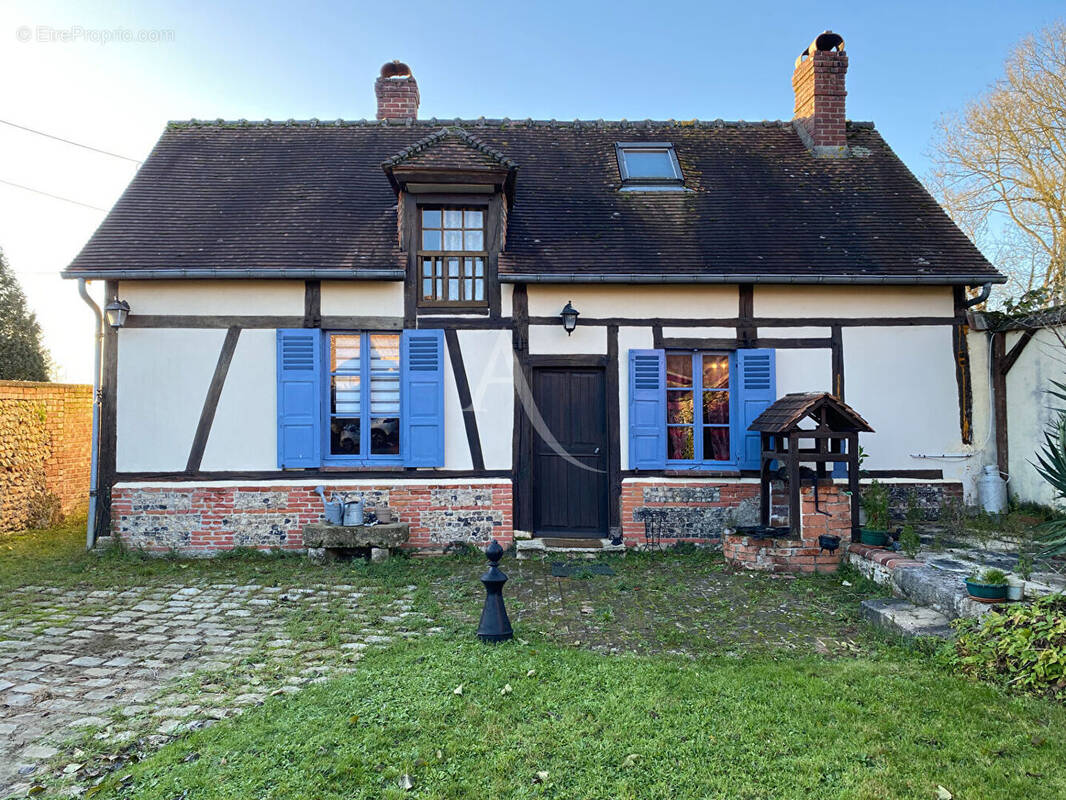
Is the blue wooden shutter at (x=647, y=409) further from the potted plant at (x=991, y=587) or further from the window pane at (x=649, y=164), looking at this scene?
the potted plant at (x=991, y=587)

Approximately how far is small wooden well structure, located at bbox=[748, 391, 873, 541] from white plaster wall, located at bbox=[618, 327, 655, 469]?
1518mm

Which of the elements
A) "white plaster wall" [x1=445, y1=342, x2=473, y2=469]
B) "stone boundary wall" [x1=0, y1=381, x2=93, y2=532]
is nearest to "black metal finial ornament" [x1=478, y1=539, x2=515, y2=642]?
"white plaster wall" [x1=445, y1=342, x2=473, y2=469]

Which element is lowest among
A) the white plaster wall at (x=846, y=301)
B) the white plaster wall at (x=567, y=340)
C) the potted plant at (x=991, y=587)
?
the potted plant at (x=991, y=587)

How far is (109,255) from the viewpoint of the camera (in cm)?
763

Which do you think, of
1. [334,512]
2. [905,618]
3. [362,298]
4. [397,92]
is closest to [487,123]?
[397,92]

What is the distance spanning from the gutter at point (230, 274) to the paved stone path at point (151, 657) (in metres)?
3.52

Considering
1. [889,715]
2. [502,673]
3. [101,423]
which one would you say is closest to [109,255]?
[101,423]

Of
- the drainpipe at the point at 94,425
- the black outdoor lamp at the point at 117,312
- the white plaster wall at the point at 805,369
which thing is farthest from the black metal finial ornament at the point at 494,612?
the black outdoor lamp at the point at 117,312

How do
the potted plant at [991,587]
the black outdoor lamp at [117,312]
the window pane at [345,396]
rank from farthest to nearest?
the window pane at [345,396] → the black outdoor lamp at [117,312] → the potted plant at [991,587]

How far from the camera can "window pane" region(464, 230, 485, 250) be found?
311 inches

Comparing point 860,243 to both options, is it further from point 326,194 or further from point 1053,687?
point 326,194

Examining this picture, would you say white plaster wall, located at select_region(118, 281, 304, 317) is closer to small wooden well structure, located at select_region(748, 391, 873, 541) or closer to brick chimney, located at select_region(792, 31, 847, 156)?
small wooden well structure, located at select_region(748, 391, 873, 541)

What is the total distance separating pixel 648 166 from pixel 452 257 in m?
3.67

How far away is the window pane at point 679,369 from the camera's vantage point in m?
7.92
